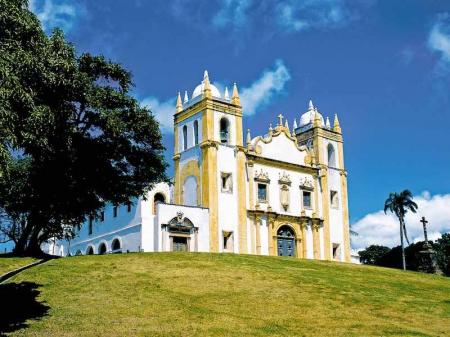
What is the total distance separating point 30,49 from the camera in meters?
18.4

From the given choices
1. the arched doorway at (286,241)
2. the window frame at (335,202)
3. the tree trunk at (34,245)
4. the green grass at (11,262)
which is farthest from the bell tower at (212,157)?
the green grass at (11,262)

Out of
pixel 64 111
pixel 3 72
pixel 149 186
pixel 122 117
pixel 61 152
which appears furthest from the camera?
pixel 149 186

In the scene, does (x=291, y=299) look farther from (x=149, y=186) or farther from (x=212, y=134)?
(x=212, y=134)

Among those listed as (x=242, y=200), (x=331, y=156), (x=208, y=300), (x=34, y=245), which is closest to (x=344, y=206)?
(x=331, y=156)

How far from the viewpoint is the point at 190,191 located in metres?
47.2

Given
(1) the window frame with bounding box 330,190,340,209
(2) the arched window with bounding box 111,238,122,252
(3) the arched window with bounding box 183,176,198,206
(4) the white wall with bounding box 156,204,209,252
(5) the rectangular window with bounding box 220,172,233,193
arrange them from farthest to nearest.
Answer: (1) the window frame with bounding box 330,190,340,209, (2) the arched window with bounding box 111,238,122,252, (3) the arched window with bounding box 183,176,198,206, (5) the rectangular window with bounding box 220,172,233,193, (4) the white wall with bounding box 156,204,209,252

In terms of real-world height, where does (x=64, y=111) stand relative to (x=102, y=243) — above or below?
above

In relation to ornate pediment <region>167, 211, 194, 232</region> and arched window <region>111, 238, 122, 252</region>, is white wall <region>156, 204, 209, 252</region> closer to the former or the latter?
ornate pediment <region>167, 211, 194, 232</region>

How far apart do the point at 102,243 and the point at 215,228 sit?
13.5 meters

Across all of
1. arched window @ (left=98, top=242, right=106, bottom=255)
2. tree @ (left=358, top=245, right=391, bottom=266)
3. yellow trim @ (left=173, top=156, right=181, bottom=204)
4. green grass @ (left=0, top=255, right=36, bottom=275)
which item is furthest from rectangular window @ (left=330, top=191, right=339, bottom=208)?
tree @ (left=358, top=245, right=391, bottom=266)

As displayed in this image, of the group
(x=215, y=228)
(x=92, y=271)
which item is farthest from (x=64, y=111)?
(x=215, y=228)

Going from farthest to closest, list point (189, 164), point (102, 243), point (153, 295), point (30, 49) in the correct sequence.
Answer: point (102, 243), point (189, 164), point (153, 295), point (30, 49)

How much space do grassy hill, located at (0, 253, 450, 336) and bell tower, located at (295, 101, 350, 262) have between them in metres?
21.3

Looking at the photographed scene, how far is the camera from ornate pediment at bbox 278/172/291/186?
50.0 meters
